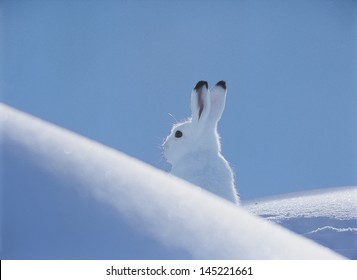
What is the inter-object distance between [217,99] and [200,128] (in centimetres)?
12

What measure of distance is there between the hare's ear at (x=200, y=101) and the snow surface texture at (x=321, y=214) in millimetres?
391

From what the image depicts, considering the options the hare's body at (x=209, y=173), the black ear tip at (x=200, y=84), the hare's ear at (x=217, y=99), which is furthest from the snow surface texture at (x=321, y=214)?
the black ear tip at (x=200, y=84)

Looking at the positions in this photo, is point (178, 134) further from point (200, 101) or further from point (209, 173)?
point (209, 173)

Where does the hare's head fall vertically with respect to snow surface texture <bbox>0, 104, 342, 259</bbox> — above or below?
above

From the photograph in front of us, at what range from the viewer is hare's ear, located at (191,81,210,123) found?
2188 mm

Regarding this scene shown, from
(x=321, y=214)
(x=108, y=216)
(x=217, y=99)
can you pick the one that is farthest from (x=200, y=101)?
(x=108, y=216)

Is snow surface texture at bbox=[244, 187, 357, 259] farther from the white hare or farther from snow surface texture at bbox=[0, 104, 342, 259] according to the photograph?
snow surface texture at bbox=[0, 104, 342, 259]

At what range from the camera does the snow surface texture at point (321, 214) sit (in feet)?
6.46

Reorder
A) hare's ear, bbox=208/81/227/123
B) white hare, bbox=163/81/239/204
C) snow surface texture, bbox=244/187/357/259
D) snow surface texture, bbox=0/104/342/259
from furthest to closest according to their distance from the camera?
hare's ear, bbox=208/81/227/123 → white hare, bbox=163/81/239/204 → snow surface texture, bbox=244/187/357/259 → snow surface texture, bbox=0/104/342/259

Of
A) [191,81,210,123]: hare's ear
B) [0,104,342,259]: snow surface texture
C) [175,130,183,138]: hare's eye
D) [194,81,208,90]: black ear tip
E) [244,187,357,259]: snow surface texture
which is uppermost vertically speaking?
[194,81,208,90]: black ear tip

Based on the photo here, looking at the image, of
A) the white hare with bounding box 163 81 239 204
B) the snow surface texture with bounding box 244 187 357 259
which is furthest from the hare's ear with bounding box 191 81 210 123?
the snow surface texture with bounding box 244 187 357 259

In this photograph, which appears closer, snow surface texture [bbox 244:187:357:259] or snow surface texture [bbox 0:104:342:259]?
snow surface texture [bbox 0:104:342:259]

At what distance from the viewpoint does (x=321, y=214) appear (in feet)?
7.47
